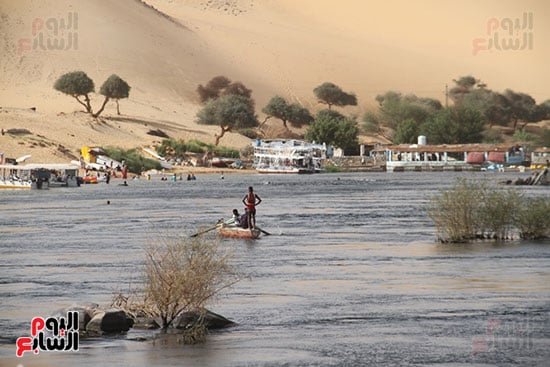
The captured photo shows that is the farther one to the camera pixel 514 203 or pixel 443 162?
pixel 443 162

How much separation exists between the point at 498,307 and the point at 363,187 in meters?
68.7

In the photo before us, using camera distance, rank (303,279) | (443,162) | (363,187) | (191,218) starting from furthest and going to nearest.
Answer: (443,162) < (363,187) < (191,218) < (303,279)

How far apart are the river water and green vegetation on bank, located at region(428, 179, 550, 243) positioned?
1065 millimetres

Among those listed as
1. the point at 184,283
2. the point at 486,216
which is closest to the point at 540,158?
the point at 486,216

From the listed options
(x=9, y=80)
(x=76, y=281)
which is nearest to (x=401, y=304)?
(x=76, y=281)

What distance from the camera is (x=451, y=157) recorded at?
152250mm

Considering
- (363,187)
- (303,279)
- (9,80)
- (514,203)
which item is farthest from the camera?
(9,80)

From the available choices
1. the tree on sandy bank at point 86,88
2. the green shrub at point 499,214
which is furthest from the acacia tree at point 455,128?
the green shrub at point 499,214

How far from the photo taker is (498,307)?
26406 mm

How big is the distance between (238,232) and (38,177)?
193 ft

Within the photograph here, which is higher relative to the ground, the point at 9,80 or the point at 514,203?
the point at 9,80

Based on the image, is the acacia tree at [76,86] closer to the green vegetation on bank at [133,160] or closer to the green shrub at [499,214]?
the green vegetation on bank at [133,160]

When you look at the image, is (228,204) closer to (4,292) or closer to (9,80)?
(4,292)

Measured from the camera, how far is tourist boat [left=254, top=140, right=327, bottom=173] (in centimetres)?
14288
